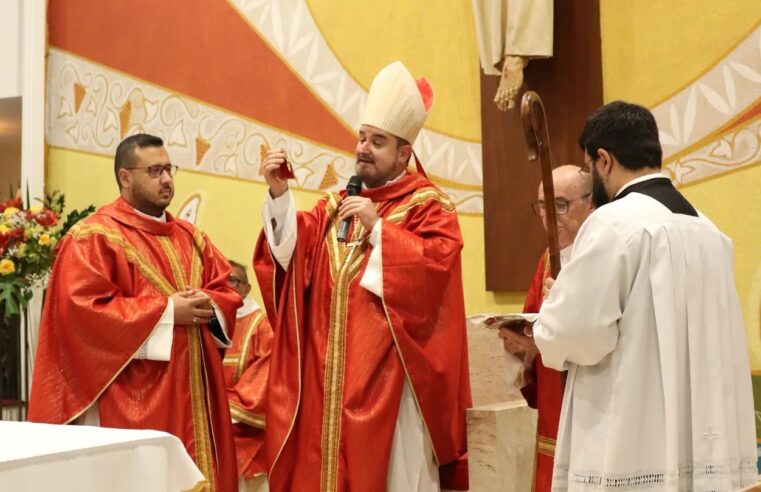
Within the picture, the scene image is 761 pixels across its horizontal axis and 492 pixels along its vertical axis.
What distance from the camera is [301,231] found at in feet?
13.7

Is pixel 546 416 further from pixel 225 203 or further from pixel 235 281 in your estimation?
A: pixel 225 203

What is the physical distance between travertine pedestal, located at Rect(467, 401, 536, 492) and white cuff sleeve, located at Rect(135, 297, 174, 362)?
125 cm

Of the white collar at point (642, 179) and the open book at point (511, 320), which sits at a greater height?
the white collar at point (642, 179)

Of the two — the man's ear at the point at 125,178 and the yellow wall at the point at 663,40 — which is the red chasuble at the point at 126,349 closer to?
the man's ear at the point at 125,178

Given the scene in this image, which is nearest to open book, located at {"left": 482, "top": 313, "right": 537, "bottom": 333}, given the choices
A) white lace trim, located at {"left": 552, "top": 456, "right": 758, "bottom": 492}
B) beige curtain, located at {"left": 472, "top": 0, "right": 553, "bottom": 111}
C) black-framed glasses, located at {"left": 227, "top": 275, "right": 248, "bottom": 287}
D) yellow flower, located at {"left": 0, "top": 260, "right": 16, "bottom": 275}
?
white lace trim, located at {"left": 552, "top": 456, "right": 758, "bottom": 492}

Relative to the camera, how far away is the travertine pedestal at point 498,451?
3803mm

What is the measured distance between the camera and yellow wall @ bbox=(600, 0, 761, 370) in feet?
15.0

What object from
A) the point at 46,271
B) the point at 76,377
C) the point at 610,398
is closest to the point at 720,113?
the point at 610,398

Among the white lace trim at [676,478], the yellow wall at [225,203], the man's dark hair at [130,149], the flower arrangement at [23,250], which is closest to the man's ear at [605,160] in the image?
the white lace trim at [676,478]

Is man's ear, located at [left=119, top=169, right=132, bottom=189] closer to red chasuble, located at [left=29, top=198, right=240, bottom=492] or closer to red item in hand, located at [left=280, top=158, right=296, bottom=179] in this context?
red chasuble, located at [left=29, top=198, right=240, bottom=492]

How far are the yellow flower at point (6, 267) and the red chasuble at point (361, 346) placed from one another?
2428 mm

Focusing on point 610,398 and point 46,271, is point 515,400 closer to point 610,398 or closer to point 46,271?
point 610,398

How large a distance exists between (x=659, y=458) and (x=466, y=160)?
3.10 meters

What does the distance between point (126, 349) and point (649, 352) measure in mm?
2226
